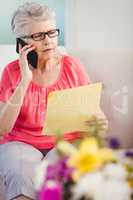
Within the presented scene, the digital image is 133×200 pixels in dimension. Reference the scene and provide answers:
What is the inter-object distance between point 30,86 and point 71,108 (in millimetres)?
217

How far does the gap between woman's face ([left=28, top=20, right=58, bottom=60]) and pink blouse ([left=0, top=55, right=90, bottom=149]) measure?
2.8 inches

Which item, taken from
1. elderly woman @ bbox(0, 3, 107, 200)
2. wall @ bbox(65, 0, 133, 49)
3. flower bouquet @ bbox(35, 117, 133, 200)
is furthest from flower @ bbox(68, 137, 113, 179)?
wall @ bbox(65, 0, 133, 49)

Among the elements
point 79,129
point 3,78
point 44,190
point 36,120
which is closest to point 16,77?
point 3,78

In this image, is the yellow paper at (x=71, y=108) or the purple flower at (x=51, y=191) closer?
the purple flower at (x=51, y=191)

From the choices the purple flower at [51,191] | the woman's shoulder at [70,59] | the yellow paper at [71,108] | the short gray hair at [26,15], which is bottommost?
the yellow paper at [71,108]

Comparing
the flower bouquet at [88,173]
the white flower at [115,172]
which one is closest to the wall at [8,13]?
the flower bouquet at [88,173]

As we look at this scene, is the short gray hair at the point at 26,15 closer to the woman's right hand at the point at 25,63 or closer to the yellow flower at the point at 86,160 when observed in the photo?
the woman's right hand at the point at 25,63

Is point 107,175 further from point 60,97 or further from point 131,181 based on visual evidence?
point 60,97

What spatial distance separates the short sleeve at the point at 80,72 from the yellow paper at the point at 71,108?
0.02 metres

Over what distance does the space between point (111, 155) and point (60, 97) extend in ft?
2.99

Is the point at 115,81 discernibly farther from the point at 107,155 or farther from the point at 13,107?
the point at 107,155

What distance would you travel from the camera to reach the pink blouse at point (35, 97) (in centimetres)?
175

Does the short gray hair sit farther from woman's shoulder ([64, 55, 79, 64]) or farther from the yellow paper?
the yellow paper

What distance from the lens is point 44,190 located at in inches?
34.6
